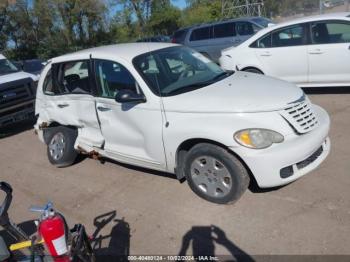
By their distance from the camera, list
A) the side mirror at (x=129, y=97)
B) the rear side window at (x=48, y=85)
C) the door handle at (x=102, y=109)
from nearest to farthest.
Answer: the side mirror at (x=129, y=97), the door handle at (x=102, y=109), the rear side window at (x=48, y=85)

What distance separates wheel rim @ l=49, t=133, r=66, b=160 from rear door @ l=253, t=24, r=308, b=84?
14.9 feet

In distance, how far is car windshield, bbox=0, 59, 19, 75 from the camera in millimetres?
9977

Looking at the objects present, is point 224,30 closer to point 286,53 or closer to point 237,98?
point 286,53

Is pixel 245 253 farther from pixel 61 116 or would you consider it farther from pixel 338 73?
pixel 338 73

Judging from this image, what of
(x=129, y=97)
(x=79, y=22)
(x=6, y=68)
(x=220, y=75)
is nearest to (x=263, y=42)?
(x=220, y=75)

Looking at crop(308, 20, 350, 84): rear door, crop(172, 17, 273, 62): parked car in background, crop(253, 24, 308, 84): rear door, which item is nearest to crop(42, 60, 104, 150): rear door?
crop(253, 24, 308, 84): rear door

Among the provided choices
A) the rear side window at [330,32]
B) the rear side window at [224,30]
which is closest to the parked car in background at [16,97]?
the rear side window at [330,32]

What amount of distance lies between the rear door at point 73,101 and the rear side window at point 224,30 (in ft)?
28.5

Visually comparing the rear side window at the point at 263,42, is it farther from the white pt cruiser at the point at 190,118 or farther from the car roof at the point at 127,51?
the car roof at the point at 127,51

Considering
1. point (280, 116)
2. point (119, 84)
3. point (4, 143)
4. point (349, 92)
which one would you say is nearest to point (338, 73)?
point (349, 92)

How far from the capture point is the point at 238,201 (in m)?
4.37

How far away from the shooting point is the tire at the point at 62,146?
19.8ft

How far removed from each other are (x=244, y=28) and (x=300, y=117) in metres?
9.87

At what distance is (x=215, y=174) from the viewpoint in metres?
4.25
